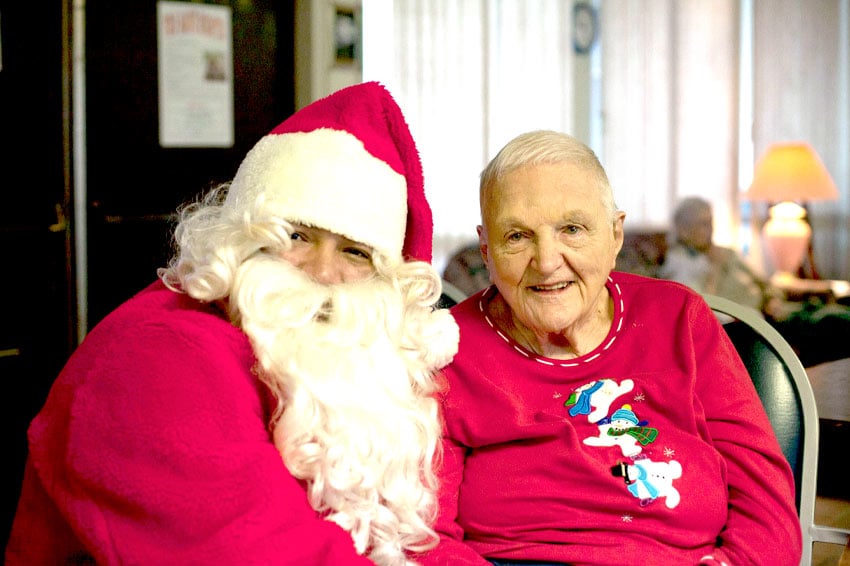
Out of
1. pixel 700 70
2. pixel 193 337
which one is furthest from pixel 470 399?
pixel 700 70

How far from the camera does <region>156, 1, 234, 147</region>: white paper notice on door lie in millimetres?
4062

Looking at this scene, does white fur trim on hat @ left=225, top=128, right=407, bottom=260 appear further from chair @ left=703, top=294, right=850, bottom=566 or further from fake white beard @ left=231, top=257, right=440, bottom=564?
chair @ left=703, top=294, right=850, bottom=566

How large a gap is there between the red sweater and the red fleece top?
39 centimetres

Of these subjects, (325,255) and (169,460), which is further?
(325,255)

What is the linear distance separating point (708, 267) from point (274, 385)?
14.5 ft

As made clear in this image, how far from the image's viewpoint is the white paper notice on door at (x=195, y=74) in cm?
406

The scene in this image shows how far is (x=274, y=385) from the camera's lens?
1.30m

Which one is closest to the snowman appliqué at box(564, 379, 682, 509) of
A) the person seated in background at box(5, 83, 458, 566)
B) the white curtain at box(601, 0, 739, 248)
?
the person seated in background at box(5, 83, 458, 566)

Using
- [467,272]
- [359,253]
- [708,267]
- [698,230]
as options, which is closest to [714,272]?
[708,267]

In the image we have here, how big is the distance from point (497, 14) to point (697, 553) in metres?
4.94

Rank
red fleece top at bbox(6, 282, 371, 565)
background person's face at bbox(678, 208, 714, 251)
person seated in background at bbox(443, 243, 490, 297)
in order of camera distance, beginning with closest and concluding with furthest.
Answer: red fleece top at bbox(6, 282, 371, 565) → person seated in background at bbox(443, 243, 490, 297) → background person's face at bbox(678, 208, 714, 251)

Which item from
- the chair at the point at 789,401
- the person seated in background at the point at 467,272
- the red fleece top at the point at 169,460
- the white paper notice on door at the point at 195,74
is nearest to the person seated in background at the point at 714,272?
the person seated in background at the point at 467,272

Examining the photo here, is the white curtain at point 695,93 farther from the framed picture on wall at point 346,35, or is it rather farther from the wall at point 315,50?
the wall at point 315,50

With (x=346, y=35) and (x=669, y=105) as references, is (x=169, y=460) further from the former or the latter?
(x=669, y=105)
